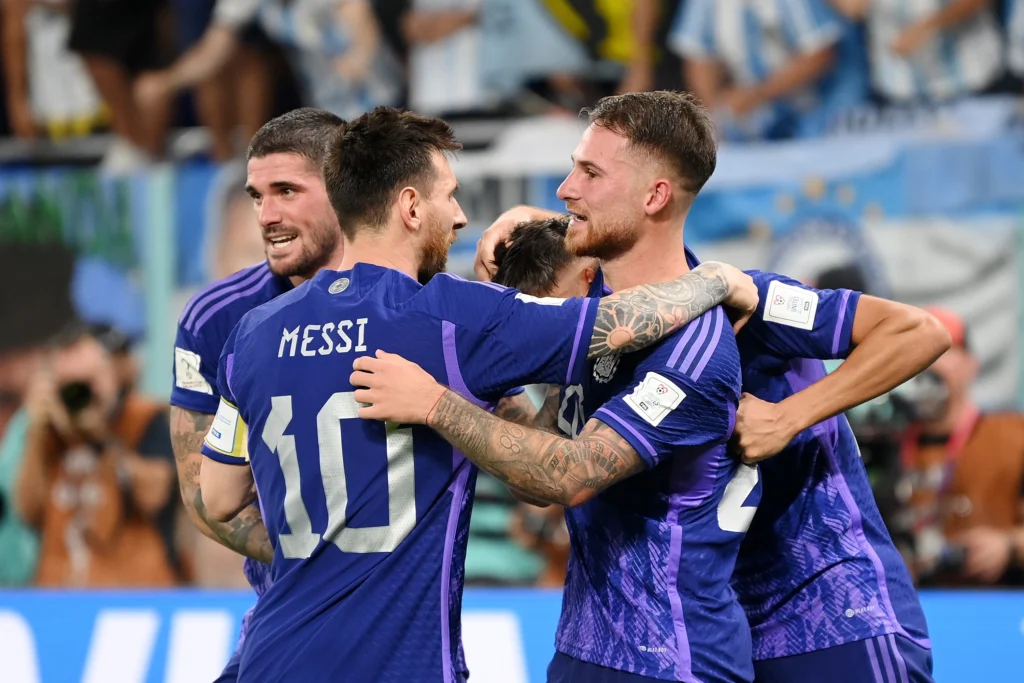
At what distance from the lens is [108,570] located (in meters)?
8.77

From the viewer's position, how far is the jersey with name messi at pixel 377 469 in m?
2.45

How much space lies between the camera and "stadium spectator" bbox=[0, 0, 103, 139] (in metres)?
9.70

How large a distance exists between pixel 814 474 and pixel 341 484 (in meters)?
1.30

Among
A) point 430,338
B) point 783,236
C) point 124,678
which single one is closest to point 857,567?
point 430,338

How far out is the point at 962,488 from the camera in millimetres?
7867

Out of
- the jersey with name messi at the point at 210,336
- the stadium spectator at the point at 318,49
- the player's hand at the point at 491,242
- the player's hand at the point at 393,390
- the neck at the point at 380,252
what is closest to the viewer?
the player's hand at the point at 393,390

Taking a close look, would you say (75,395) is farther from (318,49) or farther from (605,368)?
(605,368)

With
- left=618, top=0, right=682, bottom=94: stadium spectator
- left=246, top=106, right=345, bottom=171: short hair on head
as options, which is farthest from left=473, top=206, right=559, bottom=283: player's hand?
left=618, top=0, right=682, bottom=94: stadium spectator

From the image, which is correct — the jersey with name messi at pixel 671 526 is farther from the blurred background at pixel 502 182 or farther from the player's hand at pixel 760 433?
the blurred background at pixel 502 182

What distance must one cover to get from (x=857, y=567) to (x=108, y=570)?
7104mm

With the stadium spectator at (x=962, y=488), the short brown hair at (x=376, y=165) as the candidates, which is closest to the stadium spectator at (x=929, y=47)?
the stadium spectator at (x=962, y=488)

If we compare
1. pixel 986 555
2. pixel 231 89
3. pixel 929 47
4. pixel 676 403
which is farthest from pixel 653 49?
pixel 676 403

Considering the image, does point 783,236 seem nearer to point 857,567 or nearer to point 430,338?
point 857,567

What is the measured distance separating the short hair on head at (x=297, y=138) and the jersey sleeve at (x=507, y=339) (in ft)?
3.81
